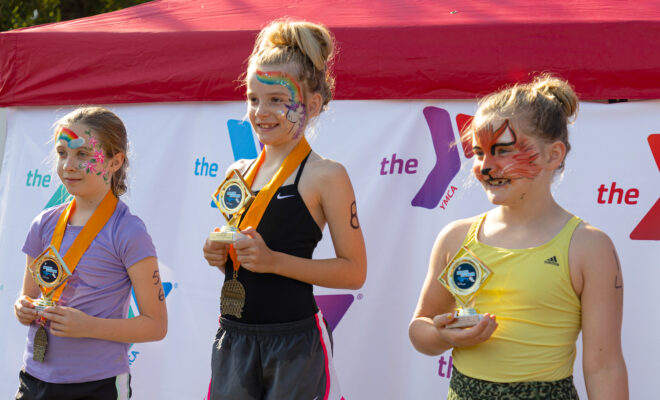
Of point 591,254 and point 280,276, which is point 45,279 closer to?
point 280,276

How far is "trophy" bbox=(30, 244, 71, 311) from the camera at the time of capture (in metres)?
2.58

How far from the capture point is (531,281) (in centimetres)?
199

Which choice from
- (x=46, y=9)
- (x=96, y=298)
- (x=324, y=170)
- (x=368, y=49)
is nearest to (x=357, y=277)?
(x=324, y=170)

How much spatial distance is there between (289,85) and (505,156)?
775 millimetres

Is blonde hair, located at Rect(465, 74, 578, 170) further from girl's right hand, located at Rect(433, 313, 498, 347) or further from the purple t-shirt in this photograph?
the purple t-shirt

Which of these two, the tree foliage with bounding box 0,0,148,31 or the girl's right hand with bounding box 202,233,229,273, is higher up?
the tree foliage with bounding box 0,0,148,31

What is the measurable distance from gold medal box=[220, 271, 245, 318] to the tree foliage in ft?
26.4

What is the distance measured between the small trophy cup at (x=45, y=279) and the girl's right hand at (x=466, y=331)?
1.34m

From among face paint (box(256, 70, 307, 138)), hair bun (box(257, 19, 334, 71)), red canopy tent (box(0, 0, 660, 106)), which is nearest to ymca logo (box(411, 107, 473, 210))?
red canopy tent (box(0, 0, 660, 106))

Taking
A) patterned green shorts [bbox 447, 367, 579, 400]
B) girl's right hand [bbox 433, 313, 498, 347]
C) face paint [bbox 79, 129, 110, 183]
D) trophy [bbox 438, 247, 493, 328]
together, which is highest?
face paint [bbox 79, 129, 110, 183]

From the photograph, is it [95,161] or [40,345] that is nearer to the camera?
[40,345]

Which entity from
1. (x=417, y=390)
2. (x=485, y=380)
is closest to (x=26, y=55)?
(x=417, y=390)

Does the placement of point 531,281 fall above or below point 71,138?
below

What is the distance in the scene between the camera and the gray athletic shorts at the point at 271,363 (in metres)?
2.26
